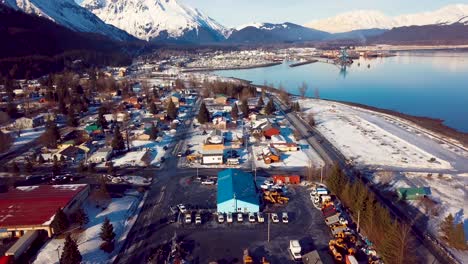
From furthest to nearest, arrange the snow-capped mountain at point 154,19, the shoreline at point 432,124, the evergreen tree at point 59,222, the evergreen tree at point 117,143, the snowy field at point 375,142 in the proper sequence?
the snow-capped mountain at point 154,19
the shoreline at point 432,124
the evergreen tree at point 117,143
the snowy field at point 375,142
the evergreen tree at point 59,222

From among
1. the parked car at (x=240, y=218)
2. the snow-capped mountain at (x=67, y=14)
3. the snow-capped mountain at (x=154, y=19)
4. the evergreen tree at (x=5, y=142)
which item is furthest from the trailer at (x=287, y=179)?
the snow-capped mountain at (x=154, y=19)

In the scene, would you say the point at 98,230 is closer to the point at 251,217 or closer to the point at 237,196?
the point at 237,196

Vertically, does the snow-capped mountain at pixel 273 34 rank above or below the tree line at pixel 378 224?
above

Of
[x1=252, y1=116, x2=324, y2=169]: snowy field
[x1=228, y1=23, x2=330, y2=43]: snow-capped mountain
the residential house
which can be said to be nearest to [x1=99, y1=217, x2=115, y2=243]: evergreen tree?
the residential house

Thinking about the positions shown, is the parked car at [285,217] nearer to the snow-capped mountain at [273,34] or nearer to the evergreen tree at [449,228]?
the evergreen tree at [449,228]

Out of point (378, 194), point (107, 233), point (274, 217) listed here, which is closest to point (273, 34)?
point (378, 194)

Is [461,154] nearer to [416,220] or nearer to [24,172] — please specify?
[416,220]

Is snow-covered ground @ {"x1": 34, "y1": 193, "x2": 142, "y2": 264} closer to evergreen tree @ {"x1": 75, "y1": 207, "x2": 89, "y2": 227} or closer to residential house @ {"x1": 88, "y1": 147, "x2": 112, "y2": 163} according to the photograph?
evergreen tree @ {"x1": 75, "y1": 207, "x2": 89, "y2": 227}

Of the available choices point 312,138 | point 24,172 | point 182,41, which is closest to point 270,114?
point 312,138
